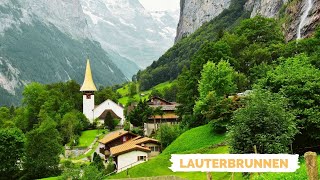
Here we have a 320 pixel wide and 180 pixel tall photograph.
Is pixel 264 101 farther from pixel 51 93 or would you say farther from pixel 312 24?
pixel 51 93

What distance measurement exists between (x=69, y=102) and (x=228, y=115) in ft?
191

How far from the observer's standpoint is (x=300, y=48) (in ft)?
173

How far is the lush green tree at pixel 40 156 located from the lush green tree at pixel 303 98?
34.5 meters

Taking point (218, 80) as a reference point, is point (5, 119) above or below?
below

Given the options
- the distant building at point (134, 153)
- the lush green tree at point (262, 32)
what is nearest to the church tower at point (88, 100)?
the distant building at point (134, 153)

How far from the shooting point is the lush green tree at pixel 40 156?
58.2 metres

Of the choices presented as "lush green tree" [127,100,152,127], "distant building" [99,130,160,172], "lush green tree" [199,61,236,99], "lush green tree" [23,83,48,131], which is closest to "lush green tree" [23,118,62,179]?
"distant building" [99,130,160,172]

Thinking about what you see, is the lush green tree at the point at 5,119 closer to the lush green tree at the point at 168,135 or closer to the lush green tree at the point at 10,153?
the lush green tree at the point at 10,153

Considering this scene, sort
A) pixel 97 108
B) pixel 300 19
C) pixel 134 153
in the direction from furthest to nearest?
pixel 97 108 < pixel 300 19 < pixel 134 153

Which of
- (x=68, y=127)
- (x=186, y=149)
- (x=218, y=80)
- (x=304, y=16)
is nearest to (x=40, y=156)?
(x=68, y=127)

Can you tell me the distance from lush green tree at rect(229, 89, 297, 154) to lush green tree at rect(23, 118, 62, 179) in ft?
119

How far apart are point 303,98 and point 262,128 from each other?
491 cm

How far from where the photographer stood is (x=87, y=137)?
268 ft

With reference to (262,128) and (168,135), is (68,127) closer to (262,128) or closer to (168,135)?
(168,135)
